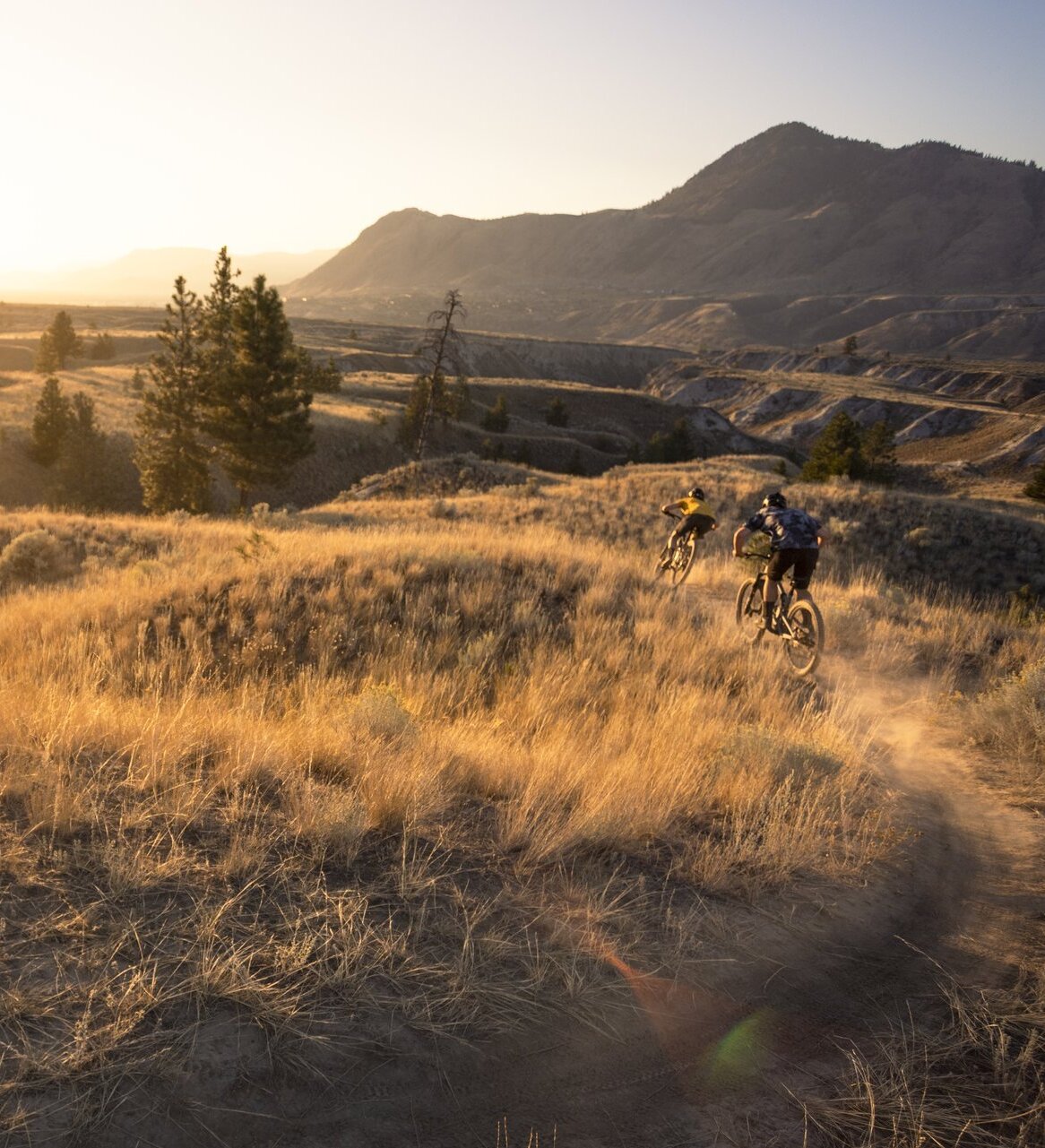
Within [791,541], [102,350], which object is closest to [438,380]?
[791,541]

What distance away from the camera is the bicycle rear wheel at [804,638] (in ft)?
26.6

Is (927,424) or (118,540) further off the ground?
(927,424)

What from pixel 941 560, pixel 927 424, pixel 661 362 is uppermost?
pixel 661 362

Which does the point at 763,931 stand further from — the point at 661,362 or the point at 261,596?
the point at 661,362

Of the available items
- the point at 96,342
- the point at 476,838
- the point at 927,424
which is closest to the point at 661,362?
the point at 927,424

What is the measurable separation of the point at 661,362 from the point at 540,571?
164 metres

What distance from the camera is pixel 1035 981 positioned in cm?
292

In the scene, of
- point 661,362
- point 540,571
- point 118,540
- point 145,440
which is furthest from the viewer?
point 661,362

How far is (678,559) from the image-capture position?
12.6 metres

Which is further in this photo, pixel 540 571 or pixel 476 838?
pixel 540 571

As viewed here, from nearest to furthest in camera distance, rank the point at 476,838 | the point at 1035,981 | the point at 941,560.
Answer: the point at 1035,981, the point at 476,838, the point at 941,560

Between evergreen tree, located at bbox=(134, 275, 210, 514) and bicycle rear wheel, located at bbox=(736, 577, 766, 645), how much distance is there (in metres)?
31.6

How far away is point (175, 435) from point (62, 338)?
3934cm

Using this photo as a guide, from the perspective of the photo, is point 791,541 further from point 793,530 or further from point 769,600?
point 769,600
